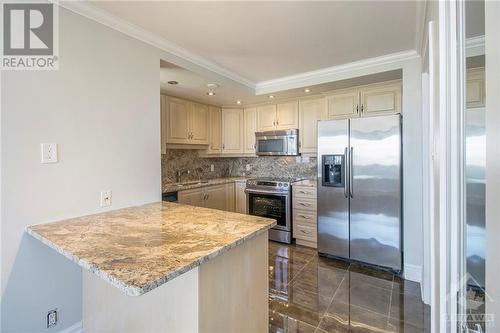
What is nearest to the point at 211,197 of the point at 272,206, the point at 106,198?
the point at 272,206

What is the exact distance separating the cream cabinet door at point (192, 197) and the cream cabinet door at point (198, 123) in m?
0.86

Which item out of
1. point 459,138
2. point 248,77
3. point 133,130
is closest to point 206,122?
point 248,77

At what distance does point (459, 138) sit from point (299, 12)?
1.50 meters

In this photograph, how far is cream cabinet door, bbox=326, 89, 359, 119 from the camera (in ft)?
10.8

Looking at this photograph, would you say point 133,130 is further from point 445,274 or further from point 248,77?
point 445,274

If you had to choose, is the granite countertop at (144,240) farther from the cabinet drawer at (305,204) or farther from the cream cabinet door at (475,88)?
the cabinet drawer at (305,204)

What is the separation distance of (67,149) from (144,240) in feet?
3.13

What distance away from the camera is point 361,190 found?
9.65 ft

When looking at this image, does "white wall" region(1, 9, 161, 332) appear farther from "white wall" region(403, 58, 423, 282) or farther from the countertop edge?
"white wall" region(403, 58, 423, 282)

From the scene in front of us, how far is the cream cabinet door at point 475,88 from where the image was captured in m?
0.58

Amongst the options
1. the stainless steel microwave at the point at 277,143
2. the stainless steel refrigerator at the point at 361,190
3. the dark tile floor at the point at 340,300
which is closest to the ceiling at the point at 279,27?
the stainless steel refrigerator at the point at 361,190

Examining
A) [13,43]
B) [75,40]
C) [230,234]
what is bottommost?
[230,234]

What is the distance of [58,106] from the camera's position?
5.44 feet

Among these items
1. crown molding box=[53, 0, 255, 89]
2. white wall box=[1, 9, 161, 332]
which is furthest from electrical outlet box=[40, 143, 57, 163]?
crown molding box=[53, 0, 255, 89]
